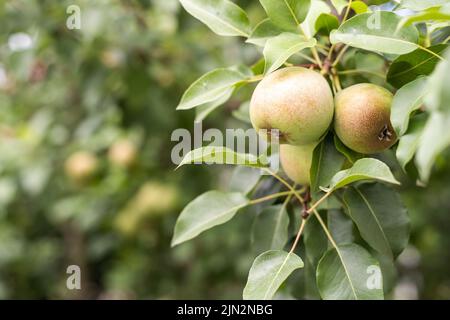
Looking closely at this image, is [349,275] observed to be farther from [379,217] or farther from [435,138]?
[435,138]

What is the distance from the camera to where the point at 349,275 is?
30.2 inches

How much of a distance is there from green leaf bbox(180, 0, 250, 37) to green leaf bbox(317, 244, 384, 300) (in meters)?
0.38

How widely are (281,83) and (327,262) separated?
0.88ft

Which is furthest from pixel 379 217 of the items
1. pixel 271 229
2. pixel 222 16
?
pixel 222 16

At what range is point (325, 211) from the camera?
0.93 m

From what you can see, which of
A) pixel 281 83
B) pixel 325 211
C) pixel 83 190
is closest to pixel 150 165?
pixel 83 190

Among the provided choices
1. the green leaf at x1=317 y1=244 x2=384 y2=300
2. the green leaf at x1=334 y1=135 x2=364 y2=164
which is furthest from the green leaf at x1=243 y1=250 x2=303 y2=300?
the green leaf at x1=334 y1=135 x2=364 y2=164

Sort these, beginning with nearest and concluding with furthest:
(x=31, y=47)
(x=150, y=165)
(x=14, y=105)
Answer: (x=31, y=47) → (x=150, y=165) → (x=14, y=105)

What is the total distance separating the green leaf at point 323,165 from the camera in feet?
2.56

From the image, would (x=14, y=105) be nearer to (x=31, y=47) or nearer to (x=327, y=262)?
(x=31, y=47)

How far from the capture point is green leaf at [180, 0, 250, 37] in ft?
2.88

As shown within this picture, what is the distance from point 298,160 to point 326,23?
0.69 ft

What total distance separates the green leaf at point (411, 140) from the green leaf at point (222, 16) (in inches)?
12.8
